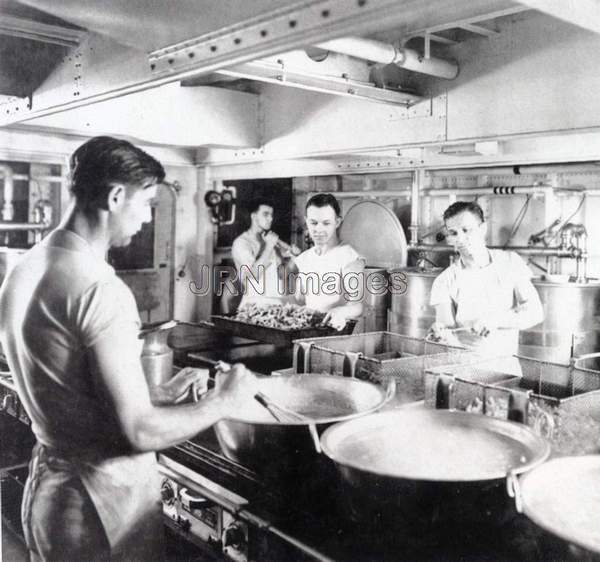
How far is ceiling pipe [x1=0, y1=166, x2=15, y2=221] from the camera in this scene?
17.5 feet

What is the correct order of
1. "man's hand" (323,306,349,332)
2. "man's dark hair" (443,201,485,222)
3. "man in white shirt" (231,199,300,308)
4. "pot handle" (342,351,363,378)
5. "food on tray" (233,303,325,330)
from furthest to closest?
"man in white shirt" (231,199,300,308), "food on tray" (233,303,325,330), "man's hand" (323,306,349,332), "man's dark hair" (443,201,485,222), "pot handle" (342,351,363,378)

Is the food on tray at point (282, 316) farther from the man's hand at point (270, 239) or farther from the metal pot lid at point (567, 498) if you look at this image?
the metal pot lid at point (567, 498)

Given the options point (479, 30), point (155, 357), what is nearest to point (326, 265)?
point (479, 30)

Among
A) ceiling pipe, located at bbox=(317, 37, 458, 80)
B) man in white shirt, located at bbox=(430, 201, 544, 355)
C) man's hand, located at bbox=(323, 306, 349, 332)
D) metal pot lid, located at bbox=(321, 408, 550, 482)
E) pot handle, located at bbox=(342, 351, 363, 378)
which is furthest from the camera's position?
man's hand, located at bbox=(323, 306, 349, 332)

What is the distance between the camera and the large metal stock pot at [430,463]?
1.35 meters

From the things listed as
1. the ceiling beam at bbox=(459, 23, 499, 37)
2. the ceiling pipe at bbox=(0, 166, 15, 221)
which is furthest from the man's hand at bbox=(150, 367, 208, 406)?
the ceiling pipe at bbox=(0, 166, 15, 221)

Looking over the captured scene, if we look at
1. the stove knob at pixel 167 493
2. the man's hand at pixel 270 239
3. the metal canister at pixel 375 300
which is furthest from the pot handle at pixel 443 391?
the man's hand at pixel 270 239

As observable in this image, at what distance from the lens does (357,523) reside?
1.61 m

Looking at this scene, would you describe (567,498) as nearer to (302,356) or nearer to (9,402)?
(302,356)

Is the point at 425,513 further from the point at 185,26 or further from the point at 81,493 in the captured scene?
the point at 185,26

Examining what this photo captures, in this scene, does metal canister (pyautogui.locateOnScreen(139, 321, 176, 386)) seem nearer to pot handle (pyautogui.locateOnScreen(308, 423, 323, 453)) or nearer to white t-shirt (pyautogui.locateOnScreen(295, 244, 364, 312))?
pot handle (pyautogui.locateOnScreen(308, 423, 323, 453))

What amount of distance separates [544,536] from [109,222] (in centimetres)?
132

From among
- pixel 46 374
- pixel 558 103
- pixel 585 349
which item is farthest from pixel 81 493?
pixel 585 349

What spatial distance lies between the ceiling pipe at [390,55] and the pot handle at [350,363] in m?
1.12
